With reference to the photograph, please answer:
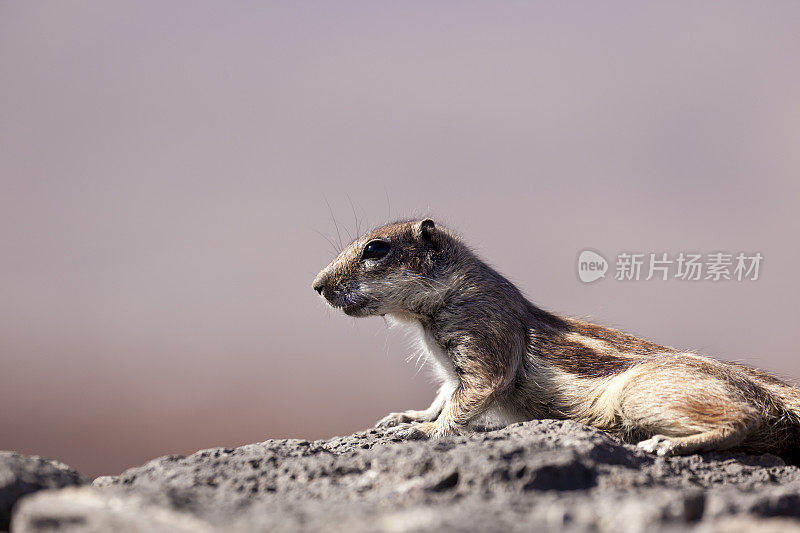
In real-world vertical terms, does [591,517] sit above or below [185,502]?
below

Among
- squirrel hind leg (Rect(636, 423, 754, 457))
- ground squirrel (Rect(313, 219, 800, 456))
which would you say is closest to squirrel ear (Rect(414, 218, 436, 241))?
ground squirrel (Rect(313, 219, 800, 456))

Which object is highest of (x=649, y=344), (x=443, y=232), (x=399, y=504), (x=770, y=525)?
(x=443, y=232)

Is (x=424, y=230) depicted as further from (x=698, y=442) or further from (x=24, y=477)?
(x=24, y=477)

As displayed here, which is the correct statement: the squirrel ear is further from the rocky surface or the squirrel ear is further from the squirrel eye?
the rocky surface

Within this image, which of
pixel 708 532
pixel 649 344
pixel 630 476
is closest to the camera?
pixel 708 532

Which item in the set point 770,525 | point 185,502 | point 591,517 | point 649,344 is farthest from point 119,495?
point 649,344

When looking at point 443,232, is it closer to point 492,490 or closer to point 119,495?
point 492,490
